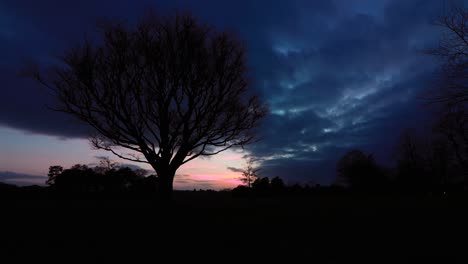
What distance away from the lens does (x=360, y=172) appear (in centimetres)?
5059

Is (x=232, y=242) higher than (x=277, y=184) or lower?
lower

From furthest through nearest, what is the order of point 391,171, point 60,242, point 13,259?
point 391,171
point 60,242
point 13,259

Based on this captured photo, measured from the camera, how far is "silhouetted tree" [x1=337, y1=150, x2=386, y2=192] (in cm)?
4775

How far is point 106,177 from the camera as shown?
40.2m

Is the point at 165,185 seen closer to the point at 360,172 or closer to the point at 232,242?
the point at 232,242

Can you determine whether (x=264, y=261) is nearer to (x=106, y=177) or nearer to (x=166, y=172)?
(x=166, y=172)

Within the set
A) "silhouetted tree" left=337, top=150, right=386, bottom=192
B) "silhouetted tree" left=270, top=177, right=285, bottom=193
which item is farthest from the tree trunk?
"silhouetted tree" left=337, top=150, right=386, bottom=192

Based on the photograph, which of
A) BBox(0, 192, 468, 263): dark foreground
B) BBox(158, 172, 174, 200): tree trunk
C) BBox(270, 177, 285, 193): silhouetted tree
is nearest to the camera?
BBox(0, 192, 468, 263): dark foreground

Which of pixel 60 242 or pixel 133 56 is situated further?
pixel 133 56

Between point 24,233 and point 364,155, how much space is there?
5814cm

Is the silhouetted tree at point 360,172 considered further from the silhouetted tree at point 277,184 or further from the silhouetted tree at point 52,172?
the silhouetted tree at point 52,172

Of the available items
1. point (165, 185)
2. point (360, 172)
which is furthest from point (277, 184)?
point (165, 185)

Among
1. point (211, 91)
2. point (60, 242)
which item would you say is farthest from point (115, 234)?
point (211, 91)

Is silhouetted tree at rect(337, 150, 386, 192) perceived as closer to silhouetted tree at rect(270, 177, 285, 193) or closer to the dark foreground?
silhouetted tree at rect(270, 177, 285, 193)
